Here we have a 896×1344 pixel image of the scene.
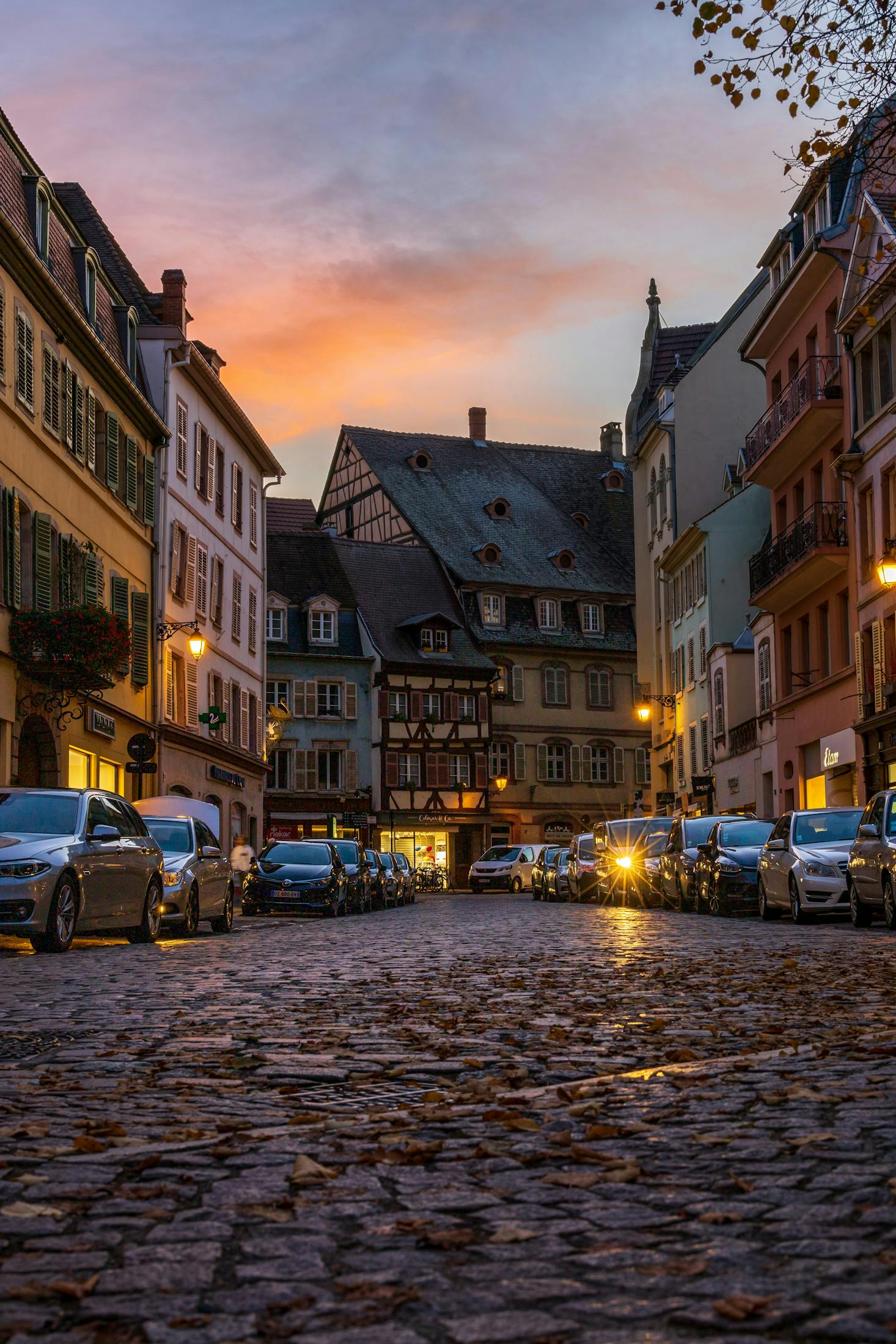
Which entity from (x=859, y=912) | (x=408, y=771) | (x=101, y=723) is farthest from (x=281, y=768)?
(x=859, y=912)

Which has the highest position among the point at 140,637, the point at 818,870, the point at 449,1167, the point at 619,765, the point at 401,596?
the point at 401,596

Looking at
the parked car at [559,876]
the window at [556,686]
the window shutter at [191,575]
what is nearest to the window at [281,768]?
the window at [556,686]

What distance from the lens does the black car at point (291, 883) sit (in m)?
32.6

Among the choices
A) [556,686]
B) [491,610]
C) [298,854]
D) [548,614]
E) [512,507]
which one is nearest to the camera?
[298,854]

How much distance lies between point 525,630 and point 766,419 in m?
37.3

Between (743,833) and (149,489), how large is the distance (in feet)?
57.0

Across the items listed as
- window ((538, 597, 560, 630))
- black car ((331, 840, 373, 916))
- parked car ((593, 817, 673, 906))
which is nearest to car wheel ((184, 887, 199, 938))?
black car ((331, 840, 373, 916))

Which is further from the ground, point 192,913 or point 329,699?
point 329,699

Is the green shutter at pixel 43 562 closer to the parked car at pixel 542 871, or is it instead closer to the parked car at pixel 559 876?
the parked car at pixel 559 876

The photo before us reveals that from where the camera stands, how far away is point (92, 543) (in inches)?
1395

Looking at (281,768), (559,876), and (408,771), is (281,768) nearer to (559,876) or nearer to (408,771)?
(408,771)

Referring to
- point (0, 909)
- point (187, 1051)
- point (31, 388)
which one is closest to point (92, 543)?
point (31, 388)

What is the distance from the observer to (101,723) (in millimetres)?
34656

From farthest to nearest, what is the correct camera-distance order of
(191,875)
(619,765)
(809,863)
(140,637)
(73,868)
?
(619,765)
(140,637)
(809,863)
(191,875)
(73,868)
